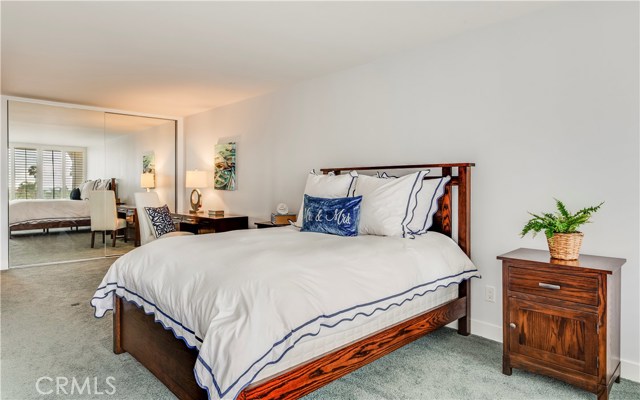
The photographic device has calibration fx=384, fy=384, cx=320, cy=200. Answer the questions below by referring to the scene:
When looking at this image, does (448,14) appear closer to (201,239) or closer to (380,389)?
(201,239)

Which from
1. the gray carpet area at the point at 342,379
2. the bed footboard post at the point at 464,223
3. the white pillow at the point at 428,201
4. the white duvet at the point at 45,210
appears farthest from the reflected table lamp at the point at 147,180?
the bed footboard post at the point at 464,223

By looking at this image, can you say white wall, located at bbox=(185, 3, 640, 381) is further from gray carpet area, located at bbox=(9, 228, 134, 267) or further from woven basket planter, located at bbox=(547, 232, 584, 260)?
gray carpet area, located at bbox=(9, 228, 134, 267)

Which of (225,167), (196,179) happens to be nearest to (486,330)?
(225,167)

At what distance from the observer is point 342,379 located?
2.16 metres

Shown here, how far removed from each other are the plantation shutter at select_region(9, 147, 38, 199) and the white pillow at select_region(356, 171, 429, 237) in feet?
15.5

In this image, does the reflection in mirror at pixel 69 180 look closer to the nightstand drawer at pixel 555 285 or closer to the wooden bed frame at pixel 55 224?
→ the wooden bed frame at pixel 55 224

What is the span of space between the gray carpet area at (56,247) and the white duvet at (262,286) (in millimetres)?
3768

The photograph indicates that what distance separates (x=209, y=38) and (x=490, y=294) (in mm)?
2941

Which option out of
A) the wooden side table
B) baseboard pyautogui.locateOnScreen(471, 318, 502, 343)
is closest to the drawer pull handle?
baseboard pyautogui.locateOnScreen(471, 318, 502, 343)

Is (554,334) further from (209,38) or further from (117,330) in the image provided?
(209,38)

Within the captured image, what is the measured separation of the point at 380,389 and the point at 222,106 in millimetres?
4630

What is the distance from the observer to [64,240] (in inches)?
213

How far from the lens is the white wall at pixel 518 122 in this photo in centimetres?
225

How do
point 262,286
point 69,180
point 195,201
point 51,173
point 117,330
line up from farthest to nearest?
point 195,201 → point 69,180 → point 51,173 → point 117,330 → point 262,286
